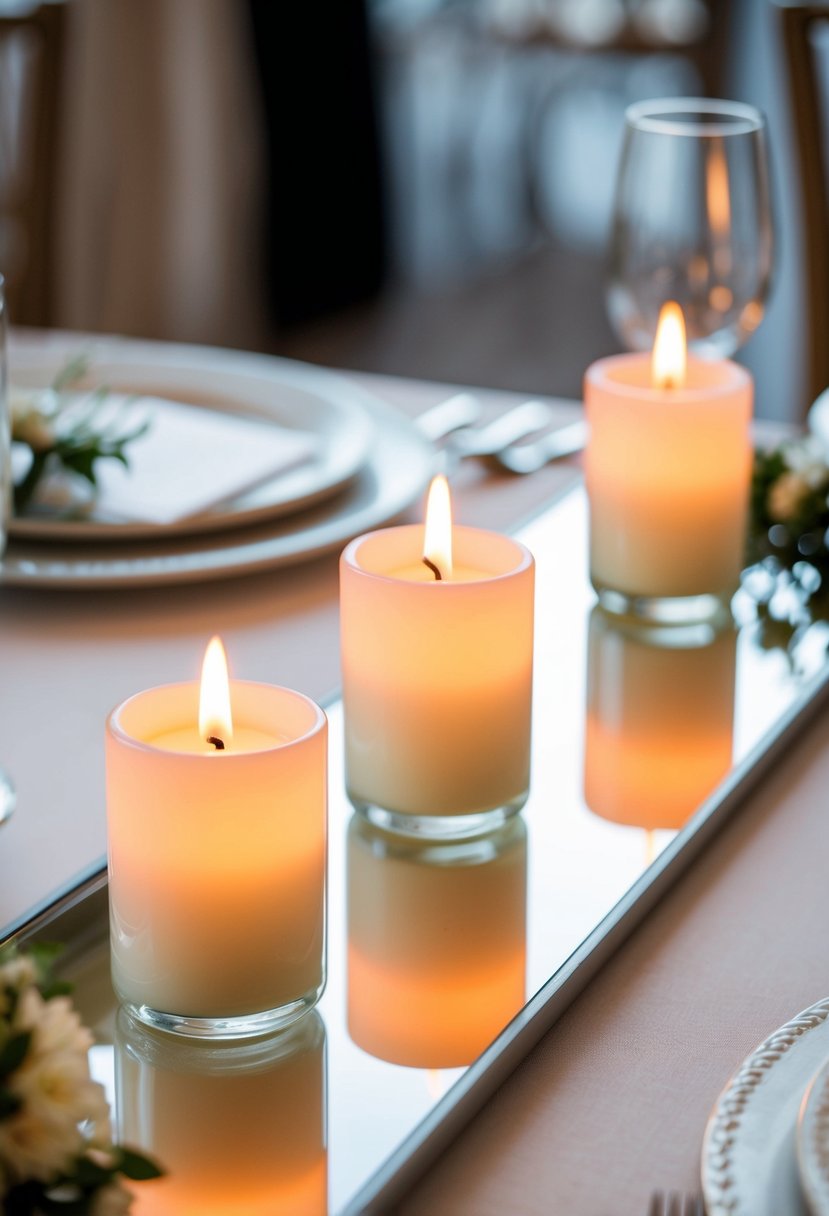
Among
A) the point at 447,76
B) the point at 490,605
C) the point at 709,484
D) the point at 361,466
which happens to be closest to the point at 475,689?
the point at 490,605

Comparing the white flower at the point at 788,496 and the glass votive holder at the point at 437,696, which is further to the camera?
the white flower at the point at 788,496

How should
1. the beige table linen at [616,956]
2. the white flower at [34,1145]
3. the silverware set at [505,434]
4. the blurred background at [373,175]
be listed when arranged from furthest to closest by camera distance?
the blurred background at [373,175] < the silverware set at [505,434] < the beige table linen at [616,956] < the white flower at [34,1145]

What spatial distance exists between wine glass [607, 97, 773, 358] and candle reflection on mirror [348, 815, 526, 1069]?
0.57m

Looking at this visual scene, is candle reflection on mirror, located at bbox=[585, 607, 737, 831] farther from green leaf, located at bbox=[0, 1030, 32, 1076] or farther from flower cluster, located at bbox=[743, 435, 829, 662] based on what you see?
green leaf, located at bbox=[0, 1030, 32, 1076]

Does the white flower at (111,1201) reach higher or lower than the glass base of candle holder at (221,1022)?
higher

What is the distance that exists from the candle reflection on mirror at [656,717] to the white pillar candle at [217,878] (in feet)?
0.71

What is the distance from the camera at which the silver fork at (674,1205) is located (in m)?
0.44

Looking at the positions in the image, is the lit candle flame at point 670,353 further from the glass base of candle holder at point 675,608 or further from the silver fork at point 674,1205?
the silver fork at point 674,1205

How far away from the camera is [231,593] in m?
0.95

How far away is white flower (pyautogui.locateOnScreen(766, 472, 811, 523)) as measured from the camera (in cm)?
100

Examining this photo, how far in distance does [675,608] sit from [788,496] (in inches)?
5.8

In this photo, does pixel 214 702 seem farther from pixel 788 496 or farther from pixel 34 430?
pixel 788 496

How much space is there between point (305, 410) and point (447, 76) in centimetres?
402

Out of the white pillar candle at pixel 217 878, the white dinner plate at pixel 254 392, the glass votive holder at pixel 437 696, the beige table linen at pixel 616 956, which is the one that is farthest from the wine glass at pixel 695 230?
the white pillar candle at pixel 217 878
